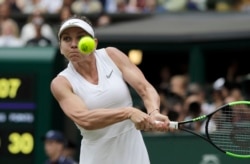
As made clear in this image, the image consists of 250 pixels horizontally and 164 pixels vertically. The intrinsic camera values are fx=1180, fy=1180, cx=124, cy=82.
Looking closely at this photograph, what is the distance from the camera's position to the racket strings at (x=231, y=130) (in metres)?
8.68

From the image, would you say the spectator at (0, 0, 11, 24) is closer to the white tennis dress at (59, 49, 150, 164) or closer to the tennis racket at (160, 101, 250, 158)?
the tennis racket at (160, 101, 250, 158)

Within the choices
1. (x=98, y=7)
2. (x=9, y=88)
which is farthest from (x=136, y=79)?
(x=98, y=7)

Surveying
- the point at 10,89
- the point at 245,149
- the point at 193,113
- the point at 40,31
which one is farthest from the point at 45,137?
the point at 245,149

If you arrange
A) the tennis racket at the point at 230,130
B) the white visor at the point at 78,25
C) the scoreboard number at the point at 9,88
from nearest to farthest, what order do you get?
the white visor at the point at 78,25
the tennis racket at the point at 230,130
the scoreboard number at the point at 9,88

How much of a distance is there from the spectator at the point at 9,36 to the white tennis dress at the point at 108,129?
296 inches

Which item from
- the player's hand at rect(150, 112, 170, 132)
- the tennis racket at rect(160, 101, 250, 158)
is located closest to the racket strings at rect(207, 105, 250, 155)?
the tennis racket at rect(160, 101, 250, 158)

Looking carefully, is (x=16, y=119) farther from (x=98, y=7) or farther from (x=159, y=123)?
(x=159, y=123)

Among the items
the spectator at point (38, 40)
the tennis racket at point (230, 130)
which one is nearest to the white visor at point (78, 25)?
the tennis racket at point (230, 130)

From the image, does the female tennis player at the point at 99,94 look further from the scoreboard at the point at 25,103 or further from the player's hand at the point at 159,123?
the scoreboard at the point at 25,103

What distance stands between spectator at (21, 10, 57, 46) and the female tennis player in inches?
299

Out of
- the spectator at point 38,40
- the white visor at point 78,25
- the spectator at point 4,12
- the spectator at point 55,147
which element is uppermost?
the spectator at point 4,12

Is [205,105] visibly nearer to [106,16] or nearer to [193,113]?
[193,113]

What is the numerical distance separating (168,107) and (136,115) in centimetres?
588

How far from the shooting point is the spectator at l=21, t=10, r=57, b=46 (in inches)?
644
